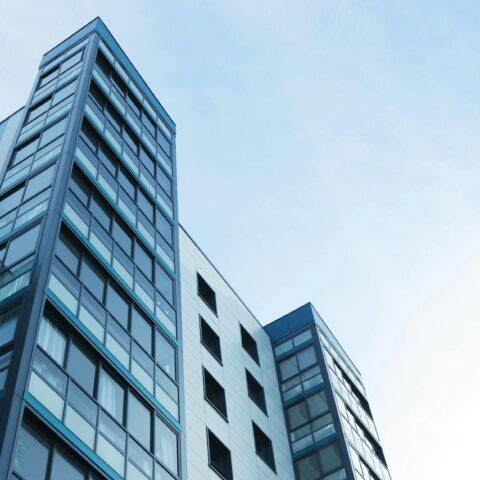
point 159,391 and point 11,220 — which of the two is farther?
point 11,220

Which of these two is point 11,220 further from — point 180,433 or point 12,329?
point 180,433

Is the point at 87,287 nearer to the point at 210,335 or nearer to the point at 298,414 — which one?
the point at 210,335

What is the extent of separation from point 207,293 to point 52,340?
17.2 meters

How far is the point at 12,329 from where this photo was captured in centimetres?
1725

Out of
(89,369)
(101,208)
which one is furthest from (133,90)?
(89,369)

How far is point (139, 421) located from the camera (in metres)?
19.5

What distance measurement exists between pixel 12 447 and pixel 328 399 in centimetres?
2362

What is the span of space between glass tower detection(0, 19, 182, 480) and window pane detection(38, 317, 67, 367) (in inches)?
1.5

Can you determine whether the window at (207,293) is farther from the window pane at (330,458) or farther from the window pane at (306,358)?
the window pane at (330,458)

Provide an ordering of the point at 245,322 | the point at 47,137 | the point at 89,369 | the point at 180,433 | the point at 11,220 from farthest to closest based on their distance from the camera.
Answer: the point at 245,322 < the point at 47,137 < the point at 11,220 < the point at 180,433 < the point at 89,369

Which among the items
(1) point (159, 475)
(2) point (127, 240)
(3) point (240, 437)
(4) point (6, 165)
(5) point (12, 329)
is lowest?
(1) point (159, 475)

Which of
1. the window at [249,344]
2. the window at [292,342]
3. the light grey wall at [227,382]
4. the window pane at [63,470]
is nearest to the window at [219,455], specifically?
the light grey wall at [227,382]

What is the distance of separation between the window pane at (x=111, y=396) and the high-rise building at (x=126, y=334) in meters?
0.06

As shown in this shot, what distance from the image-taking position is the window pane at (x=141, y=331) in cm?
2186
